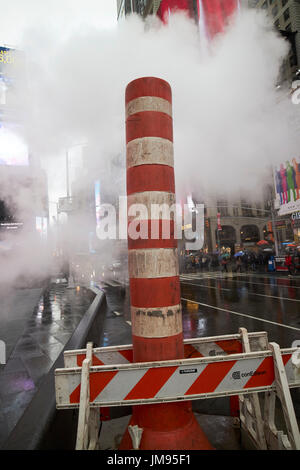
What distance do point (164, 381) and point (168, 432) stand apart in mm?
464

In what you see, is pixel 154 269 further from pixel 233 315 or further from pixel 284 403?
pixel 233 315

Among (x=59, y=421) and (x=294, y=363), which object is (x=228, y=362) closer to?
(x=294, y=363)

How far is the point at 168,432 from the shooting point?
2.07 meters

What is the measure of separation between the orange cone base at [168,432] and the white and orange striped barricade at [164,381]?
27 centimetres

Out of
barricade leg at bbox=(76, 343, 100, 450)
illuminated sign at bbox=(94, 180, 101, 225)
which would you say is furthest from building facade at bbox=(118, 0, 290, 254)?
barricade leg at bbox=(76, 343, 100, 450)

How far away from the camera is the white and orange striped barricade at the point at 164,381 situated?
6.38 feet

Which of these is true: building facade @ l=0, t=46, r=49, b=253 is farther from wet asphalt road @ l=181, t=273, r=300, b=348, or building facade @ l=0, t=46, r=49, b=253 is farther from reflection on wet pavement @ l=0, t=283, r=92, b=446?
wet asphalt road @ l=181, t=273, r=300, b=348

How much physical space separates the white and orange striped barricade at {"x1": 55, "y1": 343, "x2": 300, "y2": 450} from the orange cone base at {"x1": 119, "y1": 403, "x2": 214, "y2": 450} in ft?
0.89

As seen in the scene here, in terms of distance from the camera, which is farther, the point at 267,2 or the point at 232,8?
the point at 267,2

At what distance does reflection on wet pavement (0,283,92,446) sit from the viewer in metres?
3.03

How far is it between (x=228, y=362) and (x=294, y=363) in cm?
52

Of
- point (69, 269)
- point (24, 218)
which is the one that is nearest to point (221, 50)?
point (24, 218)

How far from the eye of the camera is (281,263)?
1991 cm

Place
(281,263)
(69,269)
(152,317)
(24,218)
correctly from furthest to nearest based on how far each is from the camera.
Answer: (281,263)
(69,269)
(24,218)
(152,317)
